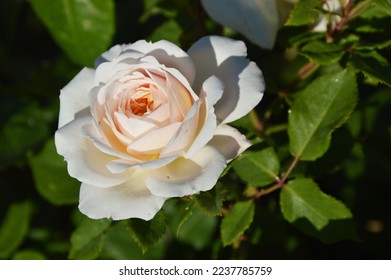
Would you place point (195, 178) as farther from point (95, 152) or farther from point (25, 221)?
point (25, 221)

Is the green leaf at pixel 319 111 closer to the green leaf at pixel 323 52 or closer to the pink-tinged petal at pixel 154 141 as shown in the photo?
the green leaf at pixel 323 52

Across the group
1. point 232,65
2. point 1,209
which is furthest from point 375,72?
point 1,209

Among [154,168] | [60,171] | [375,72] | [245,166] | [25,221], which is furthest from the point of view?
[25,221]

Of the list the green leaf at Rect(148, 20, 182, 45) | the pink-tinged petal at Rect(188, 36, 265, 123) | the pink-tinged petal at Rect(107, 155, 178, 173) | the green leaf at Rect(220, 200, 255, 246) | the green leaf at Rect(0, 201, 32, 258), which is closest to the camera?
the pink-tinged petal at Rect(107, 155, 178, 173)

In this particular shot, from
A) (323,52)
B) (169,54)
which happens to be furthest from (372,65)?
(169,54)

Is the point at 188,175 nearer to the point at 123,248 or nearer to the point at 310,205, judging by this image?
the point at 310,205

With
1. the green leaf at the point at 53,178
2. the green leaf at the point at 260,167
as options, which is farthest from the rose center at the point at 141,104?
the green leaf at the point at 53,178

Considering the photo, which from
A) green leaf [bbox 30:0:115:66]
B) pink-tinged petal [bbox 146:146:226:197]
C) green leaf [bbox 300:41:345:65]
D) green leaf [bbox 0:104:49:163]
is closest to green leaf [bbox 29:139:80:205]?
green leaf [bbox 0:104:49:163]

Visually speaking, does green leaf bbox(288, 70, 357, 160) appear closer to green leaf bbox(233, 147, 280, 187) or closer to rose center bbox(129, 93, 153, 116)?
green leaf bbox(233, 147, 280, 187)
